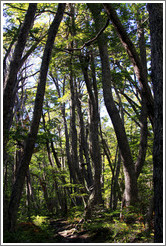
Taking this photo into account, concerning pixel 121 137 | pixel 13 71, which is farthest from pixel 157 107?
pixel 13 71

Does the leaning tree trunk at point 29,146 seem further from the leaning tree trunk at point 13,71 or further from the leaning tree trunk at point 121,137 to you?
the leaning tree trunk at point 121,137

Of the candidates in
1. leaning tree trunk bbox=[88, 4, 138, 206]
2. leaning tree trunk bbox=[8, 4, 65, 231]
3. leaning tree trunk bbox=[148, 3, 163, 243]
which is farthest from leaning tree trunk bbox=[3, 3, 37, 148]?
leaning tree trunk bbox=[148, 3, 163, 243]

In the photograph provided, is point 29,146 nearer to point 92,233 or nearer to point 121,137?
point 121,137

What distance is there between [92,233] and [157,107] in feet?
17.2

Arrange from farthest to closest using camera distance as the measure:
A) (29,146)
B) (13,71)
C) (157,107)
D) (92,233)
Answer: (92,233) < (29,146) < (13,71) < (157,107)

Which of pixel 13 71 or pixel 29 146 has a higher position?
pixel 13 71

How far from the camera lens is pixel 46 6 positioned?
34.3 feet

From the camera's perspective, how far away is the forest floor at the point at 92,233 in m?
5.49

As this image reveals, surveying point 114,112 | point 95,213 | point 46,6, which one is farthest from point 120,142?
point 46,6

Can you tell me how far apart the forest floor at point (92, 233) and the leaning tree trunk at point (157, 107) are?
1.68 metres

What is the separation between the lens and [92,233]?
23.7 feet

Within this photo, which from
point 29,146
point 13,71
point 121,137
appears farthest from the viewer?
point 121,137

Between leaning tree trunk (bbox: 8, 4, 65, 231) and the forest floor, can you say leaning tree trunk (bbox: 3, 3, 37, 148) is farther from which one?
the forest floor

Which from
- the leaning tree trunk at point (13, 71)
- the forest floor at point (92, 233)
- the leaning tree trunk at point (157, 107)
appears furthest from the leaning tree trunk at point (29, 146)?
the leaning tree trunk at point (157, 107)
